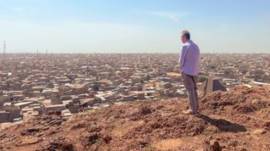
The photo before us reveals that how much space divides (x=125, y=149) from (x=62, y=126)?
2.38 m

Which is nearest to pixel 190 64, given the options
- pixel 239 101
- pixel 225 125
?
pixel 225 125

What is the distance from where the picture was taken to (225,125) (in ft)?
23.4

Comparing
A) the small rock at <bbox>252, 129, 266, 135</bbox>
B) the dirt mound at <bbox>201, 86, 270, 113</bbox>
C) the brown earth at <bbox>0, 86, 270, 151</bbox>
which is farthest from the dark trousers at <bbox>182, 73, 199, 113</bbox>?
the small rock at <bbox>252, 129, 266, 135</bbox>

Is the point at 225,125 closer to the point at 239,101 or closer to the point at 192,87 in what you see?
the point at 192,87

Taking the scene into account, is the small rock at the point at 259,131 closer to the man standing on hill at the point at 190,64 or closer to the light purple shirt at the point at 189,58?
the man standing on hill at the point at 190,64

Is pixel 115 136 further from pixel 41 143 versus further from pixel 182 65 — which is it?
pixel 182 65

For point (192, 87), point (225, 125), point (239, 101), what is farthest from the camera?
point (239, 101)

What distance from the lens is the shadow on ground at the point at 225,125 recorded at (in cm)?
693

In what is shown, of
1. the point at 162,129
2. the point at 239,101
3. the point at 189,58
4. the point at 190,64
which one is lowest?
the point at 162,129

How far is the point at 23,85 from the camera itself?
3547 cm

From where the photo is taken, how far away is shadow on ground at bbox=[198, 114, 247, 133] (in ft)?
22.7

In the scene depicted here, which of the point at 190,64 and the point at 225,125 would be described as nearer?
the point at 225,125

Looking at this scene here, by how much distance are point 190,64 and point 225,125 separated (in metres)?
1.24

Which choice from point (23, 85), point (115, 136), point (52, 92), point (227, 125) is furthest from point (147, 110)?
point (23, 85)
